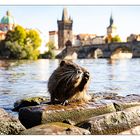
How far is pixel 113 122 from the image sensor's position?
14.0ft

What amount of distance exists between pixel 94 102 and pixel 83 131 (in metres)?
0.83

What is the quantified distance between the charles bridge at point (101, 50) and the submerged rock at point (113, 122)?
36931 mm

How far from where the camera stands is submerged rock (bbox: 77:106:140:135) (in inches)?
162

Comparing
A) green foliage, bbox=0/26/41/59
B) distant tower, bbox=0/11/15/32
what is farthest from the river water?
green foliage, bbox=0/26/41/59

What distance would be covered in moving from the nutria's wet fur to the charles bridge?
1451 inches

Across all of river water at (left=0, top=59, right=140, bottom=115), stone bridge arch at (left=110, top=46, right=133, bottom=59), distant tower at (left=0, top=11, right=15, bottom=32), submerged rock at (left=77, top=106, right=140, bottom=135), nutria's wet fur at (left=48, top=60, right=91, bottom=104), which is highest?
distant tower at (left=0, top=11, right=15, bottom=32)

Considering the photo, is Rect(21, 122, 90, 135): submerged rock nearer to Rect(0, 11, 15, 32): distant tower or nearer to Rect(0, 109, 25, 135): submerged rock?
Rect(0, 109, 25, 135): submerged rock

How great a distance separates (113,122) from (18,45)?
80.8 ft

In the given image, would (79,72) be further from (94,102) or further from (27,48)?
(27,48)

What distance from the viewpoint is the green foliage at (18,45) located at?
2870 centimetres

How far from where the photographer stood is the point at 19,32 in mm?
27938

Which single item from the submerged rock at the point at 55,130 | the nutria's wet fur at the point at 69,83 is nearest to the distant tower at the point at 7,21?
the nutria's wet fur at the point at 69,83

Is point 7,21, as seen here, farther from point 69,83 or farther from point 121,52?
point 121,52

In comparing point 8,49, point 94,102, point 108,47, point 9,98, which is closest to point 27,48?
point 8,49
